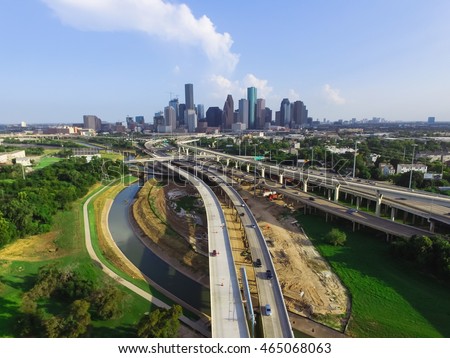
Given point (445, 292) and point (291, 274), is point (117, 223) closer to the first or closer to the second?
point (291, 274)

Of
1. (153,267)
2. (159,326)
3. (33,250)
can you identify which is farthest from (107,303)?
(33,250)

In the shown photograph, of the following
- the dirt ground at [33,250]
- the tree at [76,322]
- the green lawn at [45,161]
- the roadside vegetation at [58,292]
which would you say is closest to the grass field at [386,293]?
the roadside vegetation at [58,292]

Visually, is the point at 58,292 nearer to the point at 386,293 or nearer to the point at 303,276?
the point at 303,276

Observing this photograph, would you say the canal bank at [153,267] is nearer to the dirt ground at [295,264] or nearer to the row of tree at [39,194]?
the dirt ground at [295,264]

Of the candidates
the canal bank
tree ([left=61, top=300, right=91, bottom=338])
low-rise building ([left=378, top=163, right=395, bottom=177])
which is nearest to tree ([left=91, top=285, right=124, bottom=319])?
tree ([left=61, top=300, right=91, bottom=338])

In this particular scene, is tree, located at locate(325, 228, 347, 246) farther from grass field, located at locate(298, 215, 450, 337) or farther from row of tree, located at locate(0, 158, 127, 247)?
row of tree, located at locate(0, 158, 127, 247)

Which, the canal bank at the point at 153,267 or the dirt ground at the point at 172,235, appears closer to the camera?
the canal bank at the point at 153,267
